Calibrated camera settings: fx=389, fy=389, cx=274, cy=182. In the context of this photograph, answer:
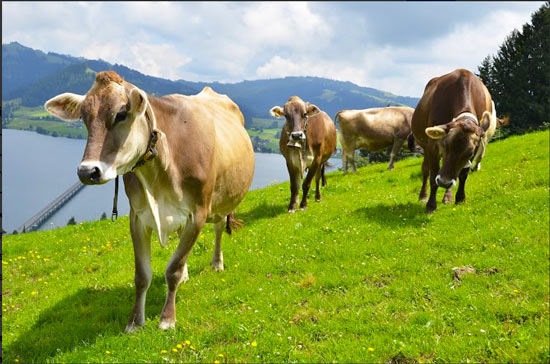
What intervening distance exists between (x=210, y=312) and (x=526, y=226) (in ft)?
21.8

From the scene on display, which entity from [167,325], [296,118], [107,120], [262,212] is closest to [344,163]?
[262,212]

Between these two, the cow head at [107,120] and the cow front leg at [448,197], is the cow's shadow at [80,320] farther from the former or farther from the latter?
the cow front leg at [448,197]

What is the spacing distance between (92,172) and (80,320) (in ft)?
11.9

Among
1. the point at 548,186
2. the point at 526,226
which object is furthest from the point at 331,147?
the point at 526,226

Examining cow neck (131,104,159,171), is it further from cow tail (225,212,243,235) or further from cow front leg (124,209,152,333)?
cow tail (225,212,243,235)

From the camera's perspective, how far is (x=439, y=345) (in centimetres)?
487

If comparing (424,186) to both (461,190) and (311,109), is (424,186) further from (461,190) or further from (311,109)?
(311,109)

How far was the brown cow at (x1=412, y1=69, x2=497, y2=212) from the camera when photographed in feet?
31.1

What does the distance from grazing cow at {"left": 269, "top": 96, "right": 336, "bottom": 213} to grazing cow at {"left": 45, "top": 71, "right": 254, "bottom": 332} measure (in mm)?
5256

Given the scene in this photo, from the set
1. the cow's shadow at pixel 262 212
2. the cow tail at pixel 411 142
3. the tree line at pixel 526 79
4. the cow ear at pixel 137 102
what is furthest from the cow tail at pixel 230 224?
the tree line at pixel 526 79

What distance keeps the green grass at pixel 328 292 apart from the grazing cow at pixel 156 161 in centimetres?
93

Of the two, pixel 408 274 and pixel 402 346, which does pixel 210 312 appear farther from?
pixel 408 274

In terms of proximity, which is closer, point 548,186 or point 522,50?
point 548,186

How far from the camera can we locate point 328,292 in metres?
6.82
